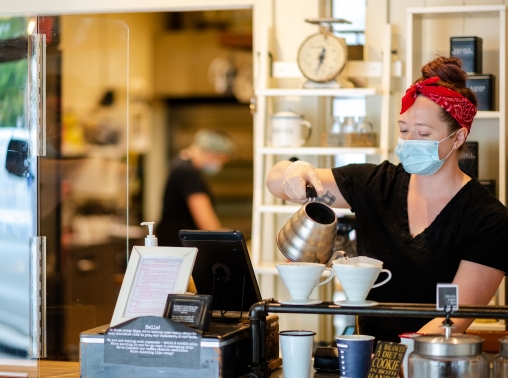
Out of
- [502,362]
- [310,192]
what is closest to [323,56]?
[310,192]

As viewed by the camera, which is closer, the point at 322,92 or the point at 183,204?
the point at 322,92

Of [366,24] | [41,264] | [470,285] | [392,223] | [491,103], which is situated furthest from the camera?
[366,24]

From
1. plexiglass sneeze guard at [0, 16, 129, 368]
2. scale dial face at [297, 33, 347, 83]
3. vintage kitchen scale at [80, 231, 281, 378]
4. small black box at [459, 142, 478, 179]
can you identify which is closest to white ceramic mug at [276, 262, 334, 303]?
vintage kitchen scale at [80, 231, 281, 378]

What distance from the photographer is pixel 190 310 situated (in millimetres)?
1736

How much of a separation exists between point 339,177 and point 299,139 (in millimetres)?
1040

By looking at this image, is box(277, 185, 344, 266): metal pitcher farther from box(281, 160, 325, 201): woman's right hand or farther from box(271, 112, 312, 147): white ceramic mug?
box(271, 112, 312, 147): white ceramic mug

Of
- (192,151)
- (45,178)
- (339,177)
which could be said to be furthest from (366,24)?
(192,151)

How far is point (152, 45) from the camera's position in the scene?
7641 mm

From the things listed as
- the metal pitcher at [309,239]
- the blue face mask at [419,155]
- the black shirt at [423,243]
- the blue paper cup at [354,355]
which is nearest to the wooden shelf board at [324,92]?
the black shirt at [423,243]

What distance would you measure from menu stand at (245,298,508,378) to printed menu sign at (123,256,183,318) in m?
0.22

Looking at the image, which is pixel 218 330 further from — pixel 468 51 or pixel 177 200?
pixel 177 200

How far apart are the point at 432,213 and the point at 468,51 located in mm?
1287

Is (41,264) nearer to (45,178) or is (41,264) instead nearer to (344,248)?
(45,178)

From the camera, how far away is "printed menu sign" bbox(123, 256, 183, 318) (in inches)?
70.5
